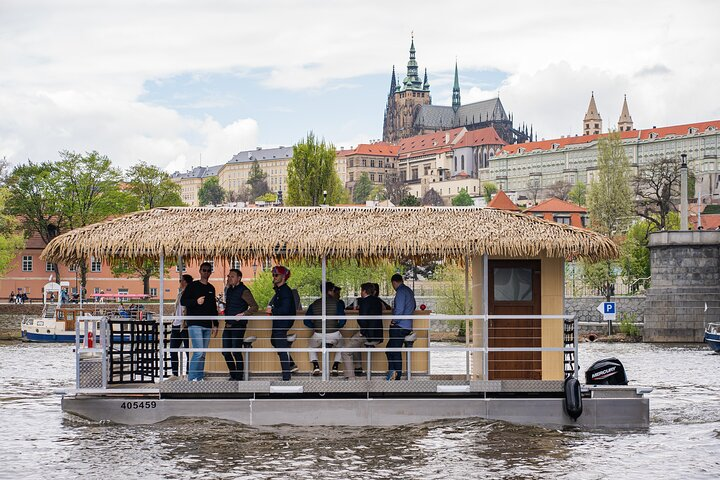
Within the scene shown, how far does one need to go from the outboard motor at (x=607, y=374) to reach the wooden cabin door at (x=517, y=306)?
0.94m

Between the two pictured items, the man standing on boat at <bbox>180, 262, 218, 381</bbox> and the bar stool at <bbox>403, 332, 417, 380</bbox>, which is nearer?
the bar stool at <bbox>403, 332, 417, 380</bbox>

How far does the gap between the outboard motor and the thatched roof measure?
85.4 inches

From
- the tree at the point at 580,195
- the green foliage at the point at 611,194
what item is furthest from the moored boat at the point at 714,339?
the tree at the point at 580,195

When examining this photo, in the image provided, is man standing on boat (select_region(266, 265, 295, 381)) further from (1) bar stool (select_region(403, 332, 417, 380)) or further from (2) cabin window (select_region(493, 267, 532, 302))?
(2) cabin window (select_region(493, 267, 532, 302))

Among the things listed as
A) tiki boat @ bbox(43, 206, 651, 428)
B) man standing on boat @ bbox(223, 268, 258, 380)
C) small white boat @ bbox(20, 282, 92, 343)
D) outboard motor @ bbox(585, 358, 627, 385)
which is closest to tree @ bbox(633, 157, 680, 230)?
small white boat @ bbox(20, 282, 92, 343)

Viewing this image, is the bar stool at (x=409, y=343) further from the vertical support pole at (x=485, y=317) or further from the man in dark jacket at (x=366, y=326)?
the vertical support pole at (x=485, y=317)

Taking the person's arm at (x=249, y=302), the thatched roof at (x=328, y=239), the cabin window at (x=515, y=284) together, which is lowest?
the person's arm at (x=249, y=302)

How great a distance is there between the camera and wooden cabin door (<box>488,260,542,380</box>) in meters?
19.4

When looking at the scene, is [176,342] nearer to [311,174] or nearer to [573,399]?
[573,399]

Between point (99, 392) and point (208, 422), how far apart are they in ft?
6.18

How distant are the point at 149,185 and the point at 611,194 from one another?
4582 centimetres

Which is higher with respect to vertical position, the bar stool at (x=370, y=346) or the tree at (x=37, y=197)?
the tree at (x=37, y=197)

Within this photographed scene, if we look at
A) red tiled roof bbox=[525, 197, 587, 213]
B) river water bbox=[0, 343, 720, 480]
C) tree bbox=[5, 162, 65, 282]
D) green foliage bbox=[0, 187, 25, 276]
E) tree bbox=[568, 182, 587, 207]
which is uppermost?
tree bbox=[568, 182, 587, 207]

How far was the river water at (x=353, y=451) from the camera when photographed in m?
16.5
